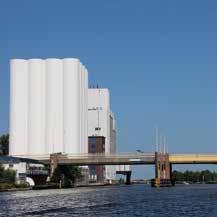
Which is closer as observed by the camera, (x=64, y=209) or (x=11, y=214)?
(x=11, y=214)

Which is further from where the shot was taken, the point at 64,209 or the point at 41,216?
the point at 64,209

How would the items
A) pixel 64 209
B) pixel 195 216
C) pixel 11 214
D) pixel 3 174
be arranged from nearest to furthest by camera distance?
1. pixel 195 216
2. pixel 11 214
3. pixel 64 209
4. pixel 3 174

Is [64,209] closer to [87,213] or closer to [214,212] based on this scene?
[87,213]

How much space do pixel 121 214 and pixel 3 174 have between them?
118m

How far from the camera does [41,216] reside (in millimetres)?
71625

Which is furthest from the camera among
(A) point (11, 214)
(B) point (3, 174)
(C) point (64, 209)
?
(B) point (3, 174)

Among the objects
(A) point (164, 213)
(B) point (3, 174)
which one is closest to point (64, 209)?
(A) point (164, 213)

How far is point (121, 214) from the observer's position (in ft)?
243

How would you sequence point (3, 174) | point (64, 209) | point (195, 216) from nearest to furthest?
point (195, 216) < point (64, 209) < point (3, 174)

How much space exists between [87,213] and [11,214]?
29.6 feet

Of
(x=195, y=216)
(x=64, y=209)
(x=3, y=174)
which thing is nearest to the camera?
(x=195, y=216)

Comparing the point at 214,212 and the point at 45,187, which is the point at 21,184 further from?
the point at 214,212

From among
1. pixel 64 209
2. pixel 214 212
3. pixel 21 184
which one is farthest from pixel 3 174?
pixel 214 212

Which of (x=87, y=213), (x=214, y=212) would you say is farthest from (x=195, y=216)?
(x=87, y=213)
